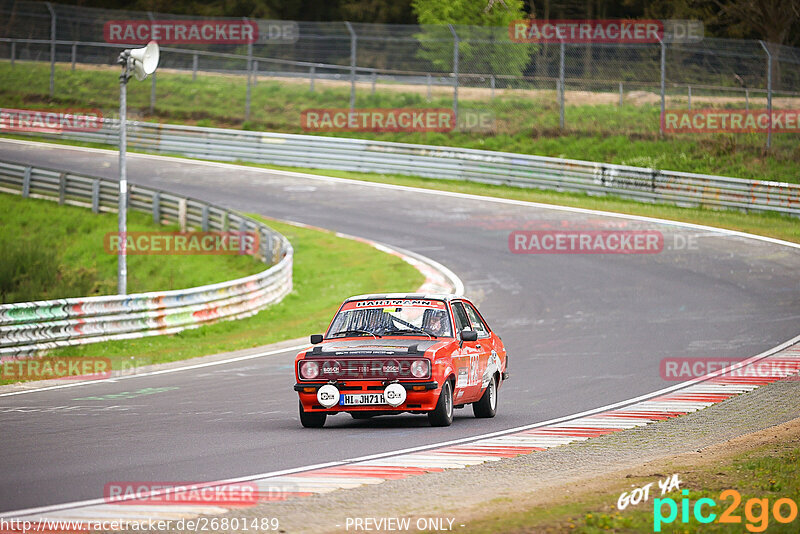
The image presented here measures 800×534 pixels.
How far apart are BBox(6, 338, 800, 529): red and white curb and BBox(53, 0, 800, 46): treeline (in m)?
39.2

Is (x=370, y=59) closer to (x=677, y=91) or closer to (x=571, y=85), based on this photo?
(x=571, y=85)

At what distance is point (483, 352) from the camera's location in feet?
40.3

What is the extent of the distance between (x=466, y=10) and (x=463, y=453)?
151 feet

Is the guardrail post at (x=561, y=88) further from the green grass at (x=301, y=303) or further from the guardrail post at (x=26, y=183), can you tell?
the guardrail post at (x=26, y=183)

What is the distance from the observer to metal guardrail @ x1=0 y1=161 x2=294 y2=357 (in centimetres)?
1683

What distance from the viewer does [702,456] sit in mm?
9039

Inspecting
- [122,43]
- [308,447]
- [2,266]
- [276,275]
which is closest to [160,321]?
[276,275]

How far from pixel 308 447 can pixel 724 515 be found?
4.39 meters

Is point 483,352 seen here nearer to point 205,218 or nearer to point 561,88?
point 205,218

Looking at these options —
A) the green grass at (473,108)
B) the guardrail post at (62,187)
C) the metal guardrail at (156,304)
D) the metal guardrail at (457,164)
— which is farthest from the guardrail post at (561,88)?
the guardrail post at (62,187)

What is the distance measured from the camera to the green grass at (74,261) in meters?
24.5

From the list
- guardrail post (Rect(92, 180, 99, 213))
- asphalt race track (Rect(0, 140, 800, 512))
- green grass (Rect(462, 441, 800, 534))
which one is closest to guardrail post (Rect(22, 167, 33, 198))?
guardrail post (Rect(92, 180, 99, 213))

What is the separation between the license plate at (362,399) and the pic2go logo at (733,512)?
432 cm

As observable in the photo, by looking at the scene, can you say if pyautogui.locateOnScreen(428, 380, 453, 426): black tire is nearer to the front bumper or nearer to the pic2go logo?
the front bumper
